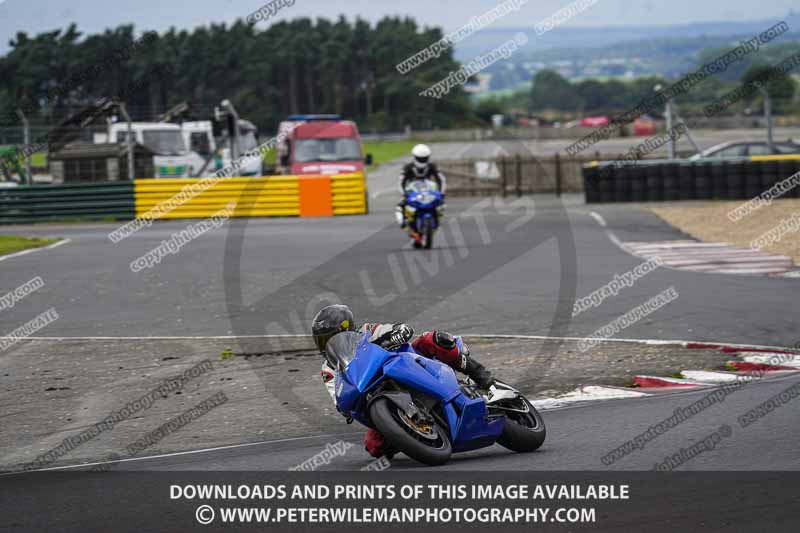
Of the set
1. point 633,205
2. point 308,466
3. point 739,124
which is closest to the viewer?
point 308,466

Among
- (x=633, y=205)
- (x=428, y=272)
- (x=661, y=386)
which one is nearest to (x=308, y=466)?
(x=661, y=386)

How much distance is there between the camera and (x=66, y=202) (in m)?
31.3

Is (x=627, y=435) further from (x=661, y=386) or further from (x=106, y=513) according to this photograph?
(x=106, y=513)

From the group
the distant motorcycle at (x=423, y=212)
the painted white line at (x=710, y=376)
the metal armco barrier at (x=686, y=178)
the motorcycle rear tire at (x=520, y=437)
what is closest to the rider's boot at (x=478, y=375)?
the motorcycle rear tire at (x=520, y=437)

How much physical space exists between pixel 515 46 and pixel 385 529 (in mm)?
23883

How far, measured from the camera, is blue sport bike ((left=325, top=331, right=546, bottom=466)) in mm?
6727

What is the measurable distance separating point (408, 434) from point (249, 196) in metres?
24.5

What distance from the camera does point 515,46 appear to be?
93.1 ft

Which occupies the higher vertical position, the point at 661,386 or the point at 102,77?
the point at 102,77

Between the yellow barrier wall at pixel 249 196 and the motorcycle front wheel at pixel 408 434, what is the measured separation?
2428cm

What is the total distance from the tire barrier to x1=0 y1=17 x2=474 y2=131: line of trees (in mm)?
41900

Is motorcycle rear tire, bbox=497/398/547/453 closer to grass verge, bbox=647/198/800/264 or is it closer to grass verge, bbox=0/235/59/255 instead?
grass verge, bbox=647/198/800/264

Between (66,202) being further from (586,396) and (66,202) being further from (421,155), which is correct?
(586,396)

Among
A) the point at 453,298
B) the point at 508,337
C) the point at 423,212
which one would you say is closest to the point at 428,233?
the point at 423,212
